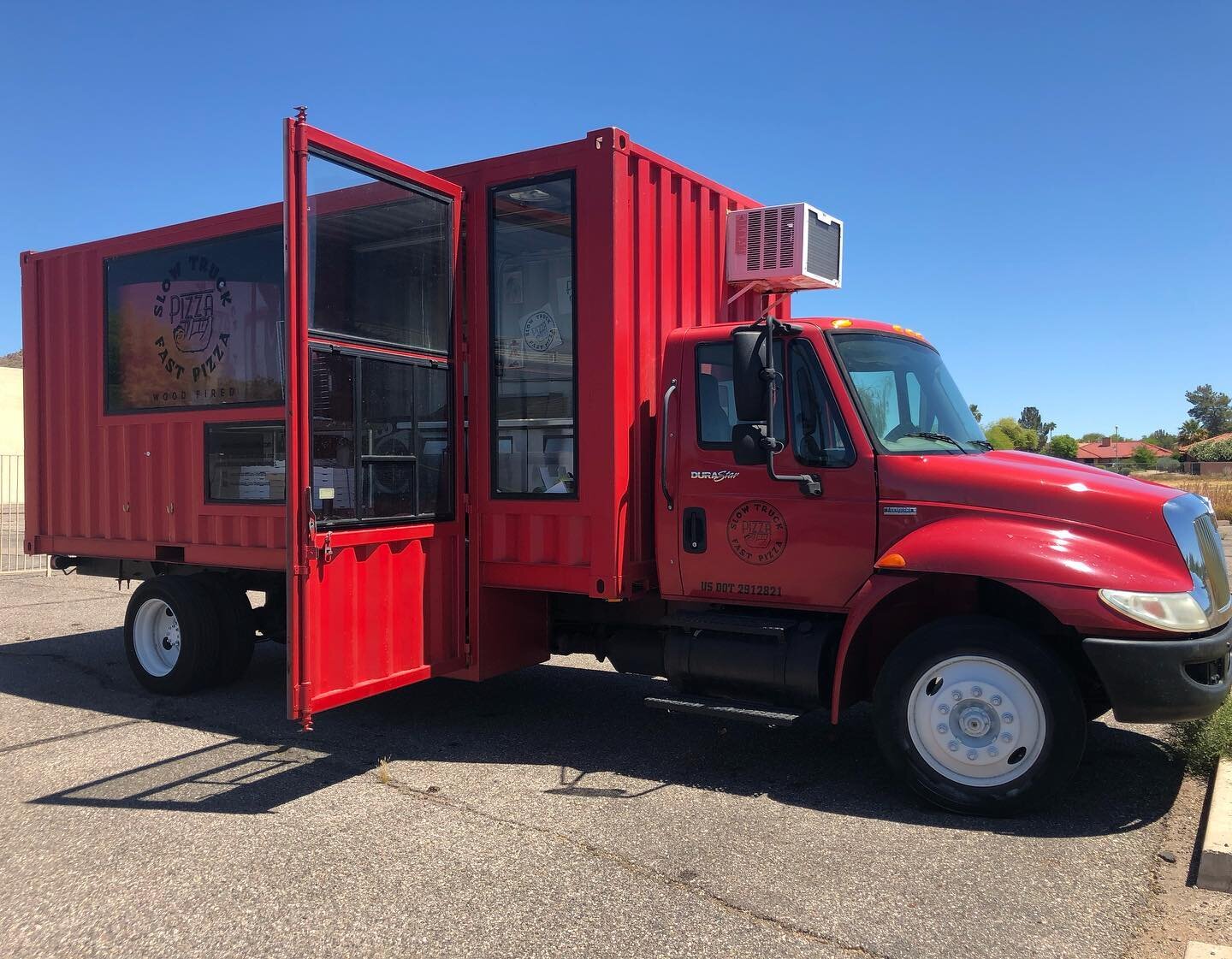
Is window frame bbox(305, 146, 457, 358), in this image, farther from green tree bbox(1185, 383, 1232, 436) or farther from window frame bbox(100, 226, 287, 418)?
green tree bbox(1185, 383, 1232, 436)

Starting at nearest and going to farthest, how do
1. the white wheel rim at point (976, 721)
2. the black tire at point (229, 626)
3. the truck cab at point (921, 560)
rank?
the truck cab at point (921, 560) → the white wheel rim at point (976, 721) → the black tire at point (229, 626)

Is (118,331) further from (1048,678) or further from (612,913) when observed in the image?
(1048,678)

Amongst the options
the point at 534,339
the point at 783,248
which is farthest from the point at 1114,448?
the point at 534,339

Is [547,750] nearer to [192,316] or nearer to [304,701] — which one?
[304,701]

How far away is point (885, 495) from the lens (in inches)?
197

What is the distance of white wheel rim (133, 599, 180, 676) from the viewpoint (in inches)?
291

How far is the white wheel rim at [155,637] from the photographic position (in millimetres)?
7379

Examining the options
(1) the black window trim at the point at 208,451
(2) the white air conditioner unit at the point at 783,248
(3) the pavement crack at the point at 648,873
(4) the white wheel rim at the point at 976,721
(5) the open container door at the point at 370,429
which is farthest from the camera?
(1) the black window trim at the point at 208,451

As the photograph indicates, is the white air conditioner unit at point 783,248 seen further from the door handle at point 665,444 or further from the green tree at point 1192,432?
the green tree at point 1192,432

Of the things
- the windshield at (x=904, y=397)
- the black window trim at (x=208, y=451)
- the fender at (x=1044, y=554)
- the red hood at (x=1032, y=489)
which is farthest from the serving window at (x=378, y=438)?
the fender at (x=1044, y=554)

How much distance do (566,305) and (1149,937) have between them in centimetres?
410

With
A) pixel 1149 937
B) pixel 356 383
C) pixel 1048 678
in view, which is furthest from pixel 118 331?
pixel 1149 937

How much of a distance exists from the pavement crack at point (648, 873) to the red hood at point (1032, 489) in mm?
2164

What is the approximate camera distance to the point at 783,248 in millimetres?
6281
